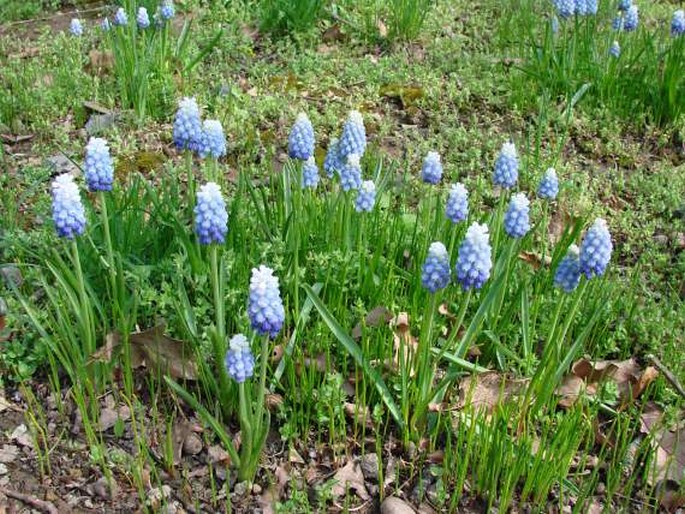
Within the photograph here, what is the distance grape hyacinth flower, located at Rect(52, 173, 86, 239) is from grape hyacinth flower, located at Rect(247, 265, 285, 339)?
0.72 meters

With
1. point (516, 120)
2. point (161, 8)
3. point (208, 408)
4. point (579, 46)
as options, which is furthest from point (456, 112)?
point (208, 408)

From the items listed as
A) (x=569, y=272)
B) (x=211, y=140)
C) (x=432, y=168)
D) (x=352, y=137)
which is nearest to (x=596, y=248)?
(x=569, y=272)

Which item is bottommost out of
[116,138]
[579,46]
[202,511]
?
[202,511]

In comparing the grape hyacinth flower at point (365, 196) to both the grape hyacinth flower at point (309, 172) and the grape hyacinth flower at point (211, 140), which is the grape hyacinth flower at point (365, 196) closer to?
the grape hyacinth flower at point (309, 172)

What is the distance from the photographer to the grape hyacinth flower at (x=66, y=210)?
2740 millimetres

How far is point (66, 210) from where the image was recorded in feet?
9.02

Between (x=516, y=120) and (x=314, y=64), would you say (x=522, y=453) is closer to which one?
(x=516, y=120)

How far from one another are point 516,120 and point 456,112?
390 millimetres

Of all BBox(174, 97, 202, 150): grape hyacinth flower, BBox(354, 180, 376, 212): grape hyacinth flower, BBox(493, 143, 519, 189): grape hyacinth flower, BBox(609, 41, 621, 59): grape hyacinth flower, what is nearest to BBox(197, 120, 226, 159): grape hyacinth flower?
BBox(174, 97, 202, 150): grape hyacinth flower

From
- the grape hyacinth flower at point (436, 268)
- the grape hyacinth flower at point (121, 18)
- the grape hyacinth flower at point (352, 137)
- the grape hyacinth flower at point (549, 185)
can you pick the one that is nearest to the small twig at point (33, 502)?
the grape hyacinth flower at point (436, 268)

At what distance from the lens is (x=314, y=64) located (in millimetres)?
5832

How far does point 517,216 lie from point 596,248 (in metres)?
0.29

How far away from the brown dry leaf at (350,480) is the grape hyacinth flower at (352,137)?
1.21 metres

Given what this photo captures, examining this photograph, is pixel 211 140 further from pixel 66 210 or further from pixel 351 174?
pixel 66 210
